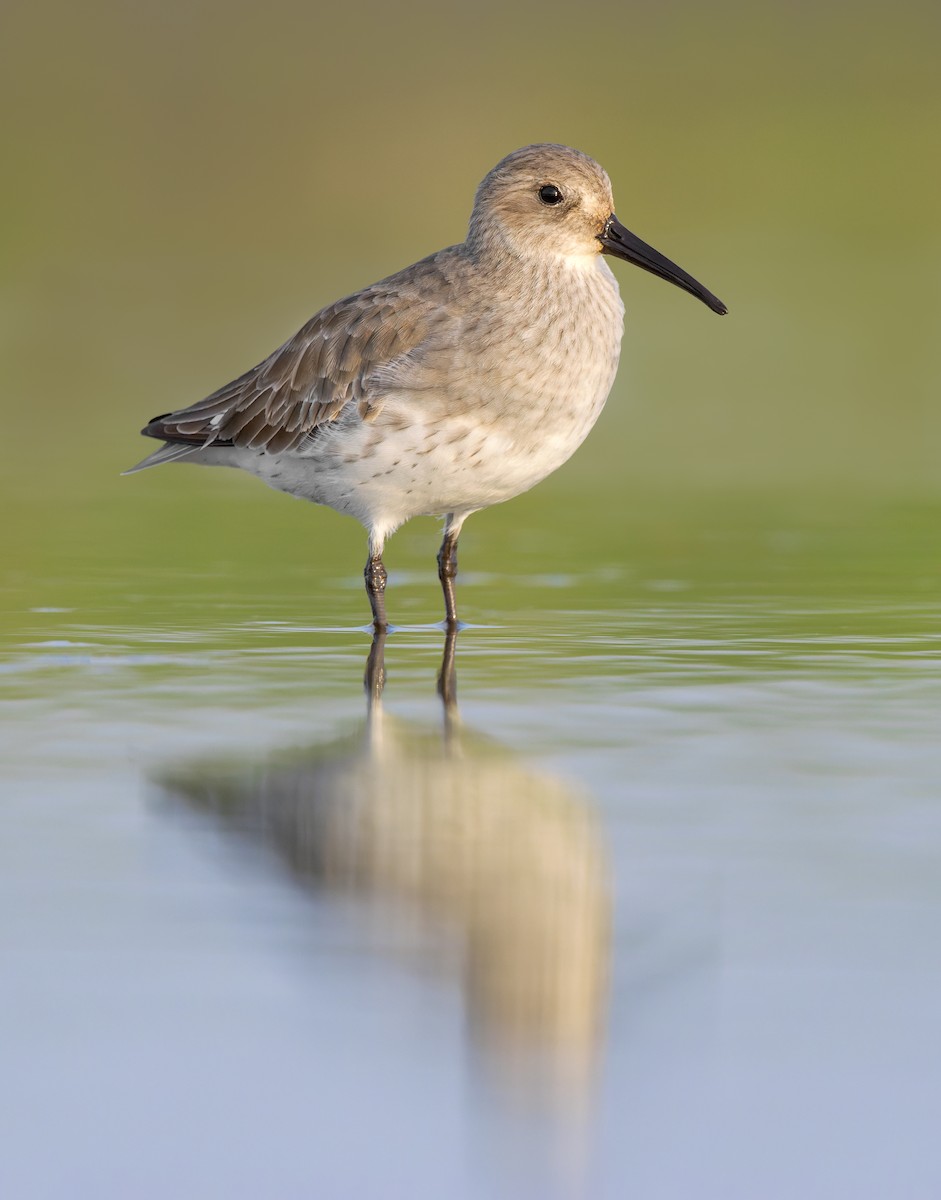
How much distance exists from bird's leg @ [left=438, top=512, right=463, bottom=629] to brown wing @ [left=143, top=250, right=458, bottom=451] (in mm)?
755

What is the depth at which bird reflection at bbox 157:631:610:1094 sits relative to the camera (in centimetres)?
339

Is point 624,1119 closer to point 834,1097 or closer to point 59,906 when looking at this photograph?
point 834,1097

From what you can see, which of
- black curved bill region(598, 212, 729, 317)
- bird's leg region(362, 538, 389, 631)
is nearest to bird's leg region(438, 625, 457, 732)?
bird's leg region(362, 538, 389, 631)

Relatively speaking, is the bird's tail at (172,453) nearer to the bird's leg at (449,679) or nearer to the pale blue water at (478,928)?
the bird's leg at (449,679)

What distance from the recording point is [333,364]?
8.34 meters

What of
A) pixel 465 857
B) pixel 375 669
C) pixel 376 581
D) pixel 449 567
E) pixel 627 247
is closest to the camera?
pixel 465 857

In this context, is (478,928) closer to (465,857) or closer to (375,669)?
(465,857)

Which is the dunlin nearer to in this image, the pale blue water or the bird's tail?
the bird's tail

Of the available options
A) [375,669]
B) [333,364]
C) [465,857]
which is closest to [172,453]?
[333,364]

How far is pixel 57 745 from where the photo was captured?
17.9 ft

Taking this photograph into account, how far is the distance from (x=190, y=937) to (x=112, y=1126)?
33.4 inches

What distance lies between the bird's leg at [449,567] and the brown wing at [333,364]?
755 millimetres

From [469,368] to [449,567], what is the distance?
94cm

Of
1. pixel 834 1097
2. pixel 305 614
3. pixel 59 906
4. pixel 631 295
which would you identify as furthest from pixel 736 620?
pixel 631 295
